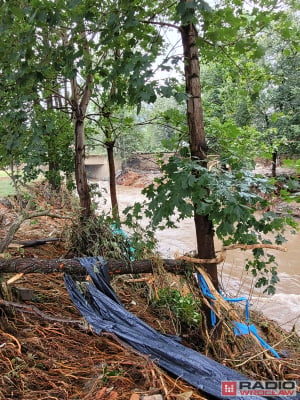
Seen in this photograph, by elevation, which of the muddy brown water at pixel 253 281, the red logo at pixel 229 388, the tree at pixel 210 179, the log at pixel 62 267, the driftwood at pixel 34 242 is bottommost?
the muddy brown water at pixel 253 281

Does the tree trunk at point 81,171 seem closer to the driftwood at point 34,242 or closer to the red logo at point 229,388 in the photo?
the driftwood at point 34,242

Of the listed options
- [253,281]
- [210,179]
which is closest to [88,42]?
[210,179]

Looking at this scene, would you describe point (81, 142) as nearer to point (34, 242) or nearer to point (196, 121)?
point (34, 242)

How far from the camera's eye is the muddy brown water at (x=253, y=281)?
199 inches

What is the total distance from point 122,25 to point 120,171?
74.0ft

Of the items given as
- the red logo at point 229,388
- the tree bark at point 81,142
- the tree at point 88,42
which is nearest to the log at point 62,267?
the red logo at point 229,388

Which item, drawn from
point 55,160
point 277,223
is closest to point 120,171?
point 55,160

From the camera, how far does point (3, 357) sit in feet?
6.77

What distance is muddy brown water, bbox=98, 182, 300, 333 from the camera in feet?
16.6

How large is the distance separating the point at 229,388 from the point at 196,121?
191 cm

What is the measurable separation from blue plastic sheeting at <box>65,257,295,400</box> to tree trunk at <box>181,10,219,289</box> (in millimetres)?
652

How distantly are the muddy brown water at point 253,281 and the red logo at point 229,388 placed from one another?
1.05 metres

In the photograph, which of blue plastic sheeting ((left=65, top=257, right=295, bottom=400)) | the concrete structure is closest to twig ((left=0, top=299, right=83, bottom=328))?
blue plastic sheeting ((left=65, top=257, right=295, bottom=400))

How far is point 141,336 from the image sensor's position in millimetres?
2258
